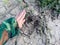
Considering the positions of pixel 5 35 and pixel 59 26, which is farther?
pixel 59 26

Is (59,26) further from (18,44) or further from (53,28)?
(18,44)

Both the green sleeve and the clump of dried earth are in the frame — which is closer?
the green sleeve

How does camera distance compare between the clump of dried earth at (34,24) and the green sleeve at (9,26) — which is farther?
the clump of dried earth at (34,24)

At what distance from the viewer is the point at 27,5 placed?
2.83m

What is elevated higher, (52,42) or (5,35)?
(5,35)

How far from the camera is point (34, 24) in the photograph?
2625 mm

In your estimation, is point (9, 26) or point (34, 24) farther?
point (34, 24)

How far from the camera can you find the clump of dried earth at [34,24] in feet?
8.19

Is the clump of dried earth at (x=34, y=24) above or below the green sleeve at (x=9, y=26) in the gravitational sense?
below

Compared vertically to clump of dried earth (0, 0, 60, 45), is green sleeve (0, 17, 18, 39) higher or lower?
higher

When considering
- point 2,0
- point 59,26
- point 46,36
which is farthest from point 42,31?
point 2,0

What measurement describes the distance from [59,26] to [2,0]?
887mm

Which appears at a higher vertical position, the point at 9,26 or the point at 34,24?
the point at 9,26

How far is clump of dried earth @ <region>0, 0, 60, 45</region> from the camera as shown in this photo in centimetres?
250
